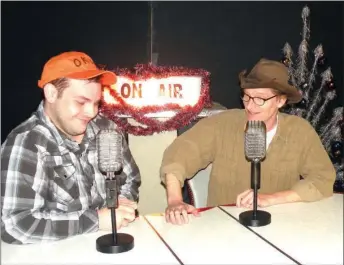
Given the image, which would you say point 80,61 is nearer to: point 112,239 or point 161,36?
point 112,239

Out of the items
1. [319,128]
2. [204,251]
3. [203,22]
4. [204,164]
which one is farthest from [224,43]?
[204,251]

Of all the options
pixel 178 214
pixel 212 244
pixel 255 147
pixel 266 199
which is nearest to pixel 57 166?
pixel 178 214

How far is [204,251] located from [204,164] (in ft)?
3.26

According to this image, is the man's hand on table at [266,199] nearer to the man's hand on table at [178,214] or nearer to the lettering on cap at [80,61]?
the man's hand on table at [178,214]

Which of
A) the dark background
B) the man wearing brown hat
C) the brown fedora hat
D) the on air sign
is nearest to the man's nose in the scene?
the man wearing brown hat

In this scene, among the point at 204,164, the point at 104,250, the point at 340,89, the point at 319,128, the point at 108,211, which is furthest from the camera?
the point at 340,89

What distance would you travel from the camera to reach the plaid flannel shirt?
154 cm

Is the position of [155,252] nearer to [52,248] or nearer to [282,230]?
[52,248]

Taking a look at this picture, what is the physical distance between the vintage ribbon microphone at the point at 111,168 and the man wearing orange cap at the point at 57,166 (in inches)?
5.4

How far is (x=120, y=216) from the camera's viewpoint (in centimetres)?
169

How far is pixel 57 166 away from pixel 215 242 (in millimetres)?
651

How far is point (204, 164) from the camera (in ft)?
8.09

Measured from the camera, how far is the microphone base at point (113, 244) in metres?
1.49

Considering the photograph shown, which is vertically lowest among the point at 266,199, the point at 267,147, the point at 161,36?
the point at 266,199
